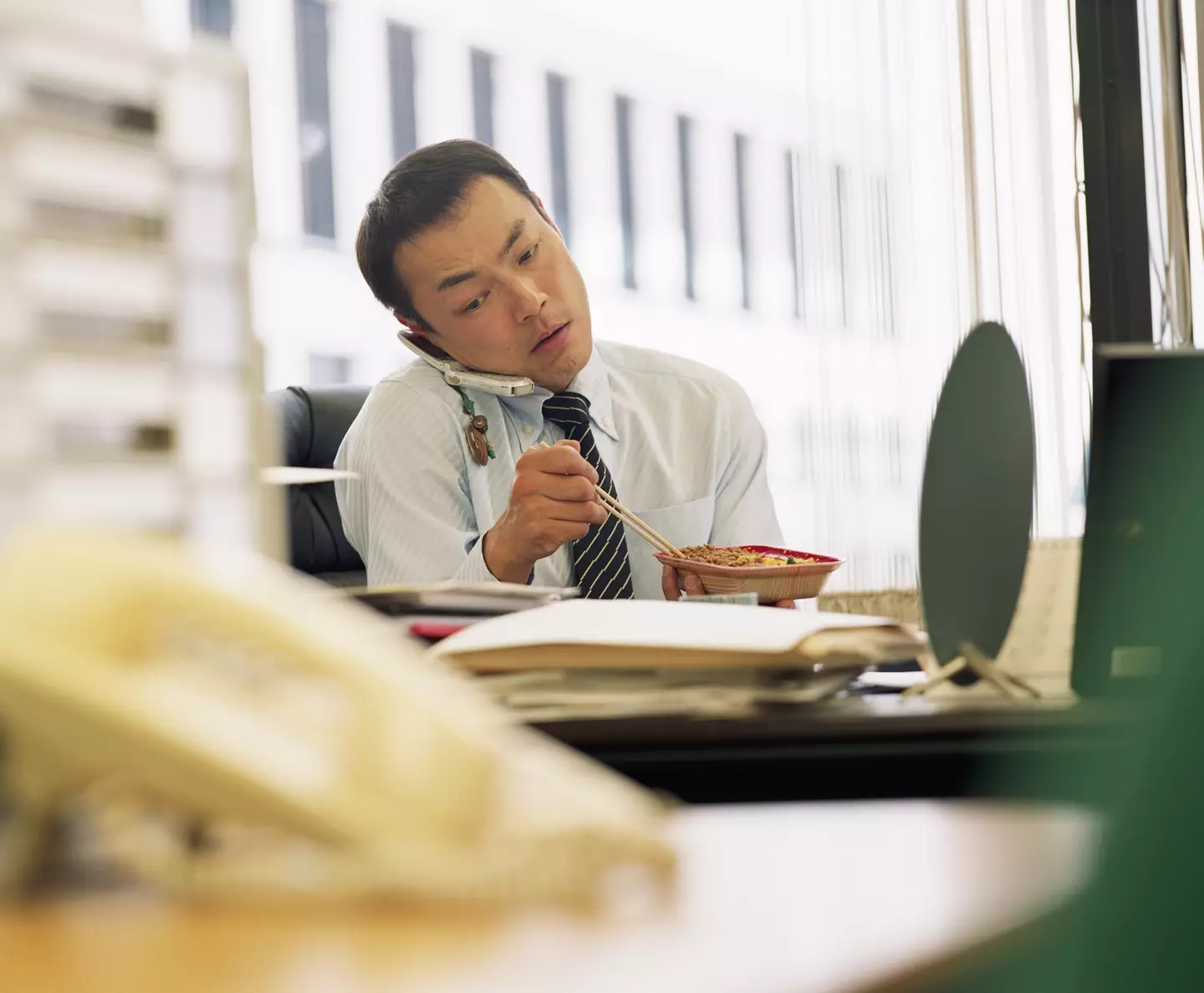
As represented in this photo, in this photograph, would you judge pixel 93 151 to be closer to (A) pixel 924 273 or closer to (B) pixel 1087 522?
(B) pixel 1087 522

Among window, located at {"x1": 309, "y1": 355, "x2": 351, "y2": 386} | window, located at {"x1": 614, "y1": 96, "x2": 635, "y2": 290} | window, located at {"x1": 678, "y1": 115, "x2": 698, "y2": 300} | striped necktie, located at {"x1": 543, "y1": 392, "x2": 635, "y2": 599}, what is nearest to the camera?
striped necktie, located at {"x1": 543, "y1": 392, "x2": 635, "y2": 599}

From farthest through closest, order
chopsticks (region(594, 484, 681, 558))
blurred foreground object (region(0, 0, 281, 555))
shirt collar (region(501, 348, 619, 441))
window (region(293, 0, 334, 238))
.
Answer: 1. window (region(293, 0, 334, 238))
2. shirt collar (region(501, 348, 619, 441))
3. chopsticks (region(594, 484, 681, 558))
4. blurred foreground object (region(0, 0, 281, 555))

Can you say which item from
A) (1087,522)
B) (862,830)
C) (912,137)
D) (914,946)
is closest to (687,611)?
(1087,522)

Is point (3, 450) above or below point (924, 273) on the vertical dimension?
below

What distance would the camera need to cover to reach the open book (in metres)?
0.70

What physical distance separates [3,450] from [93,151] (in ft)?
0.35

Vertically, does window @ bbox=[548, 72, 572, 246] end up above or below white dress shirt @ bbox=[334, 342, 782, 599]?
above

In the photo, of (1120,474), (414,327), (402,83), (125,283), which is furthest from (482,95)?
(125,283)

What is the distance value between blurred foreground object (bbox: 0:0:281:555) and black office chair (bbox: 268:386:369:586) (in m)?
1.96

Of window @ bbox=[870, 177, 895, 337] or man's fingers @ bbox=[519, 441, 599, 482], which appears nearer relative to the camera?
man's fingers @ bbox=[519, 441, 599, 482]

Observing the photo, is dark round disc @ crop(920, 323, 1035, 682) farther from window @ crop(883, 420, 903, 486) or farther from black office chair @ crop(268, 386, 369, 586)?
window @ crop(883, 420, 903, 486)

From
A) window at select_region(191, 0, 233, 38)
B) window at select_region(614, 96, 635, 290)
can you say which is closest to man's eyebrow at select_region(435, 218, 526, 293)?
window at select_region(191, 0, 233, 38)

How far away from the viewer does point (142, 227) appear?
17.6 inches

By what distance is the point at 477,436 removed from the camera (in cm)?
228
